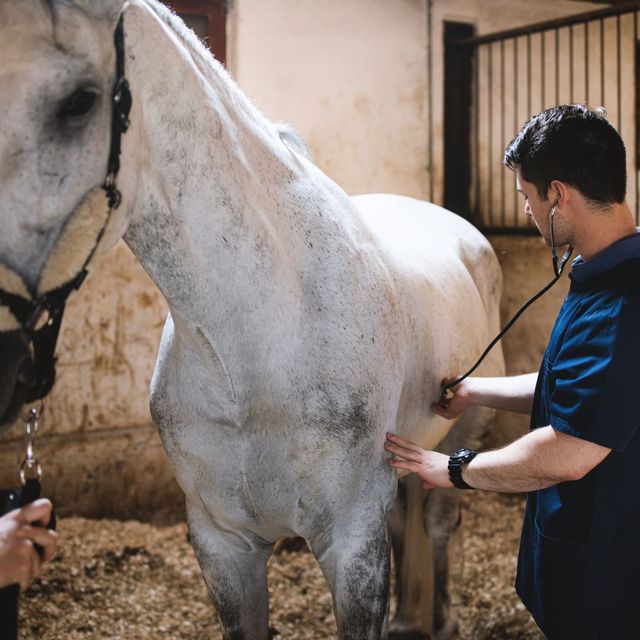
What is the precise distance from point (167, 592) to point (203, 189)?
211 cm

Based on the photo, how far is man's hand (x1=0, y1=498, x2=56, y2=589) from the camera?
43.7 inches

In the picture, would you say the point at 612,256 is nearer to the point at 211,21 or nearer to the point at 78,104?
the point at 78,104

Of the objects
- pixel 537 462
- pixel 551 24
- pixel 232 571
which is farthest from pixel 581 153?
pixel 551 24

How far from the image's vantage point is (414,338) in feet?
5.93

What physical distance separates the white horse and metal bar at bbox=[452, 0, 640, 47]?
2528 millimetres

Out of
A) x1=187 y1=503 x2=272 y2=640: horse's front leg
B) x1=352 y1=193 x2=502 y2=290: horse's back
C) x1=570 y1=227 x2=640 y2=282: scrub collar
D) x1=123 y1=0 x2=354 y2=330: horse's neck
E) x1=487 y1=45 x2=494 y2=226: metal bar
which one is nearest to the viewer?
x1=123 y1=0 x2=354 y2=330: horse's neck

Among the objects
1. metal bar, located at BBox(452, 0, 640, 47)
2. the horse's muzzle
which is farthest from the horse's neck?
metal bar, located at BBox(452, 0, 640, 47)

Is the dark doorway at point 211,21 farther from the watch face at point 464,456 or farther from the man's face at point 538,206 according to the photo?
the watch face at point 464,456

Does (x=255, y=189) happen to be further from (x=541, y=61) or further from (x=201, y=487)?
(x=541, y=61)

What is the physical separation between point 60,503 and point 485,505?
6.62 ft

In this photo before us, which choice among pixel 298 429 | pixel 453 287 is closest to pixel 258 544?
pixel 298 429

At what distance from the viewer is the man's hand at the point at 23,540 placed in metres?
1.11

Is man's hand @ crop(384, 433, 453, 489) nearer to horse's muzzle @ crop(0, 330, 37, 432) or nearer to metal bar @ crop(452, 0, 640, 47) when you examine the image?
horse's muzzle @ crop(0, 330, 37, 432)

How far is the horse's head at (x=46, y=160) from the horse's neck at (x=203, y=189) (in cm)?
6
